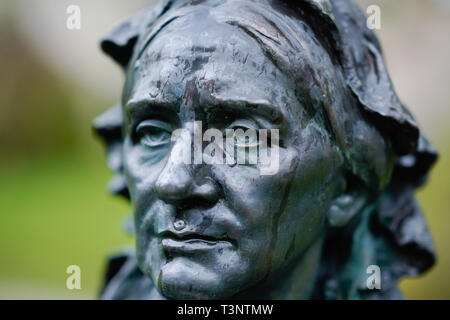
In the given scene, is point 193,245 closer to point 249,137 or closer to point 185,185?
point 185,185

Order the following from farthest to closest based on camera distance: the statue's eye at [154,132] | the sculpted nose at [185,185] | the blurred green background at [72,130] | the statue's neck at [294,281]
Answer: the blurred green background at [72,130] → the statue's neck at [294,281] → the statue's eye at [154,132] → the sculpted nose at [185,185]

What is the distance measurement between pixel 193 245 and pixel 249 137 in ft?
1.22

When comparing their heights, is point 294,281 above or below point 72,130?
above

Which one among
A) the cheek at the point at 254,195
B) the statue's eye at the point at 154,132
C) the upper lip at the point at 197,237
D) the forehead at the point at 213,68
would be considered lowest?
the upper lip at the point at 197,237

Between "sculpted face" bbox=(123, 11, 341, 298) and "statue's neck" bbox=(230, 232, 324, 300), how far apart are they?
14 centimetres

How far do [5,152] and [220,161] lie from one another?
8.08 metres

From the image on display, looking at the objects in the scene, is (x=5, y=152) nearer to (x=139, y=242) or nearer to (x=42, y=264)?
(x=42, y=264)

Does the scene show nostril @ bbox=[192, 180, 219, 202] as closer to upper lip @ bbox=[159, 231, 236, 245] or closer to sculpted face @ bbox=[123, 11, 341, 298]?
sculpted face @ bbox=[123, 11, 341, 298]

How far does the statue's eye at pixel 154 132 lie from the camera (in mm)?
2176

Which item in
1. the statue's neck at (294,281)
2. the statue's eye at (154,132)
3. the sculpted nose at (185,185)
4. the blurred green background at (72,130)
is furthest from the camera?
the blurred green background at (72,130)

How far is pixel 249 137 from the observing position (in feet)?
6.77

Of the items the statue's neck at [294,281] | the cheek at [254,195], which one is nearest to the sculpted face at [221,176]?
the cheek at [254,195]

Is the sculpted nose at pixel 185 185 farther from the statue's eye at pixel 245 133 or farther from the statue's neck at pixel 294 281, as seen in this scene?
the statue's neck at pixel 294 281

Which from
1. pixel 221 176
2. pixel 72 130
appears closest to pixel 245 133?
pixel 221 176
